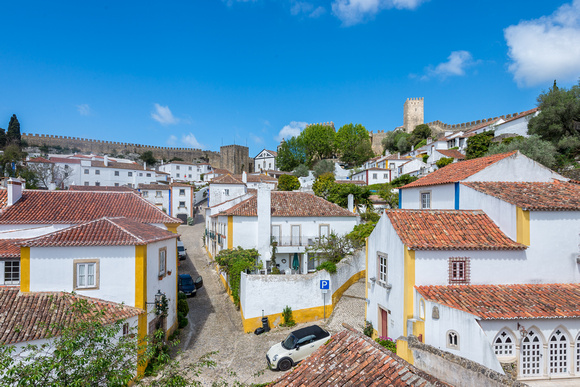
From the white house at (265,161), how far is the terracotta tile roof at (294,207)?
59.5m

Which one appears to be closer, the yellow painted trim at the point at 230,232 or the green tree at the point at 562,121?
the yellow painted trim at the point at 230,232

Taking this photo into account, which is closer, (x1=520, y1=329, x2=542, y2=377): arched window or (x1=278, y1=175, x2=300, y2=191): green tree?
(x1=520, y1=329, x2=542, y2=377): arched window

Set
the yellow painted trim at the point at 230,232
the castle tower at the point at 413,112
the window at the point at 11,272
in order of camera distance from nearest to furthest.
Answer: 1. the window at the point at 11,272
2. the yellow painted trim at the point at 230,232
3. the castle tower at the point at 413,112

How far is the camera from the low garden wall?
1877 centimetres

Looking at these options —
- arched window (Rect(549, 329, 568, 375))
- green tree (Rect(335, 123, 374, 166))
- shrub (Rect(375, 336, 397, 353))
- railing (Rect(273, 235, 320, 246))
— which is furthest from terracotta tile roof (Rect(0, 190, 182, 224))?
green tree (Rect(335, 123, 374, 166))

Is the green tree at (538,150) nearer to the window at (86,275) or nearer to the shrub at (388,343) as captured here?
the shrub at (388,343)

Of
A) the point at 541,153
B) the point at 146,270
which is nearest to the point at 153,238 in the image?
the point at 146,270

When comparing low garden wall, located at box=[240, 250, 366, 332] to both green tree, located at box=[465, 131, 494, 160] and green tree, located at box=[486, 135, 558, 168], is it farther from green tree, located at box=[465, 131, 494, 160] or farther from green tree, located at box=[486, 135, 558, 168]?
green tree, located at box=[465, 131, 494, 160]

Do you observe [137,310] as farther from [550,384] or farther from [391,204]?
[391,204]

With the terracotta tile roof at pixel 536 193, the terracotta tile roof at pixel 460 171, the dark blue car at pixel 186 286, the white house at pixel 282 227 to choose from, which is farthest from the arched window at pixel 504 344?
the dark blue car at pixel 186 286

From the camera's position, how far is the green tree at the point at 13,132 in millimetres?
77669

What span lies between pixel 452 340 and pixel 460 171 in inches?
409

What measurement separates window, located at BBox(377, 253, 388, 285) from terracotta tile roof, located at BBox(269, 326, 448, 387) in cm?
746

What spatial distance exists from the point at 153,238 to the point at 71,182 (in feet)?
192
